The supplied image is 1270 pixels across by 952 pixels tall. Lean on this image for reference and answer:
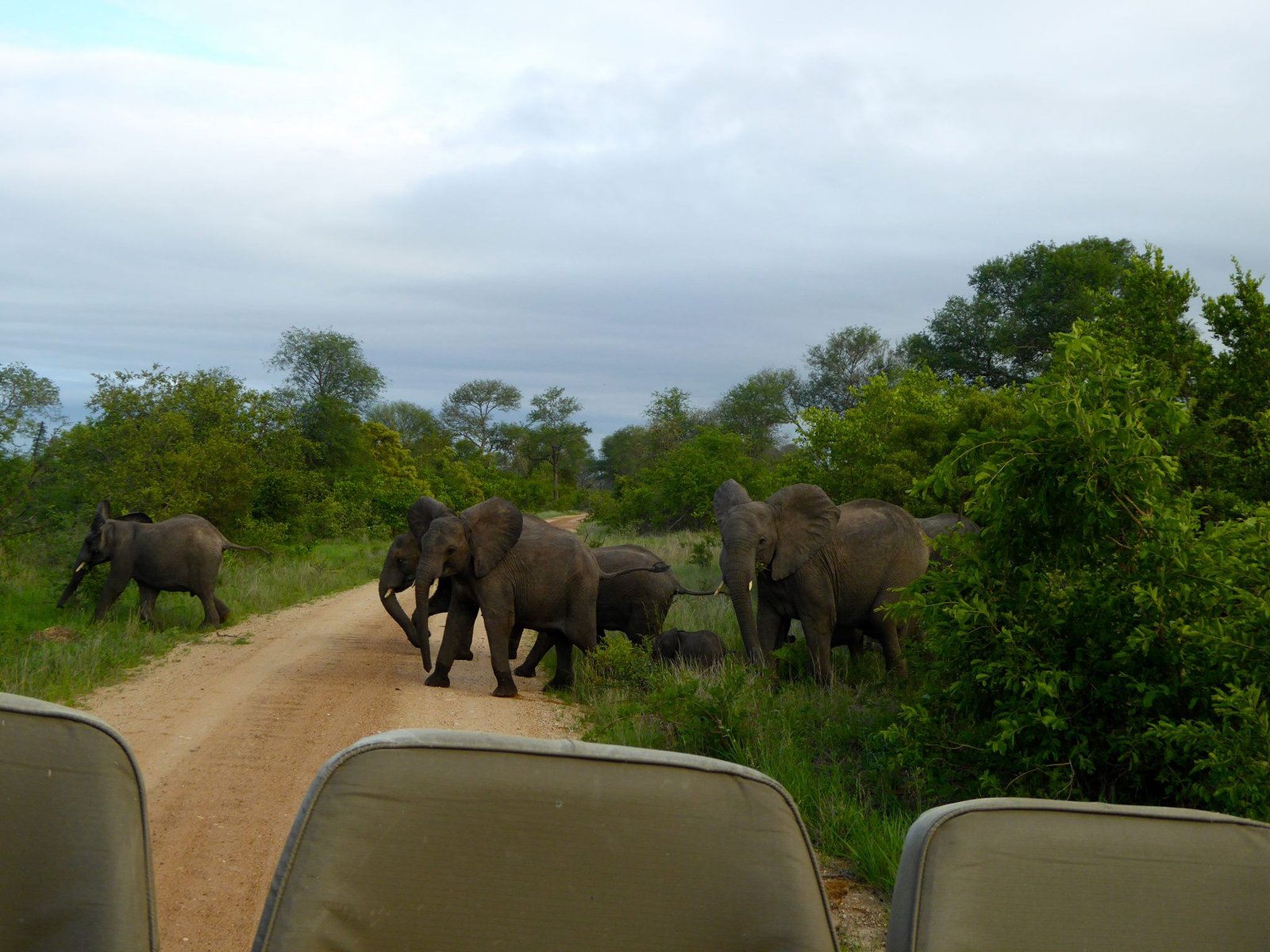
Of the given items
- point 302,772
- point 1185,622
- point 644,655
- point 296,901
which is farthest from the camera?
point 644,655

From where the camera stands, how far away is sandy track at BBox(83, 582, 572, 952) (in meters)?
5.09

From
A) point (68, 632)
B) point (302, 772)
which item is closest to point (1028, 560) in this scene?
point (302, 772)

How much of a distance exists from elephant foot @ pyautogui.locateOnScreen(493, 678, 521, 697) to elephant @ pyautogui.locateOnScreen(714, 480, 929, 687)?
2071 millimetres

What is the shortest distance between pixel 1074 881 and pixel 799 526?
7.63m

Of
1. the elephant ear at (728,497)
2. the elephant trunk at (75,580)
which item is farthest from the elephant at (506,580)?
the elephant trunk at (75,580)

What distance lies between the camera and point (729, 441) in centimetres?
2870

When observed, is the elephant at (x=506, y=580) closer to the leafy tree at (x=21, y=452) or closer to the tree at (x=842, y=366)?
the leafy tree at (x=21, y=452)

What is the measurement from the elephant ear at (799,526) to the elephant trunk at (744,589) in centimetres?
35

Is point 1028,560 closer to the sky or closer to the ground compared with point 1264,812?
closer to the sky

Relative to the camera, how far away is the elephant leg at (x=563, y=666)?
10727 mm

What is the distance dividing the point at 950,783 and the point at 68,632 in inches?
379

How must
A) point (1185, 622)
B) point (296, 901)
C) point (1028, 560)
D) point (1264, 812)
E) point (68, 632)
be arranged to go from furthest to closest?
point (68, 632)
point (1028, 560)
point (1185, 622)
point (1264, 812)
point (296, 901)

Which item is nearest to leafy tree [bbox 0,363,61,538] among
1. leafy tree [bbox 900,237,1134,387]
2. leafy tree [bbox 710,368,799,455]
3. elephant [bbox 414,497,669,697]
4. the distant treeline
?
the distant treeline

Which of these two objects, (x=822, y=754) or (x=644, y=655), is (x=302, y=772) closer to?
(x=822, y=754)
